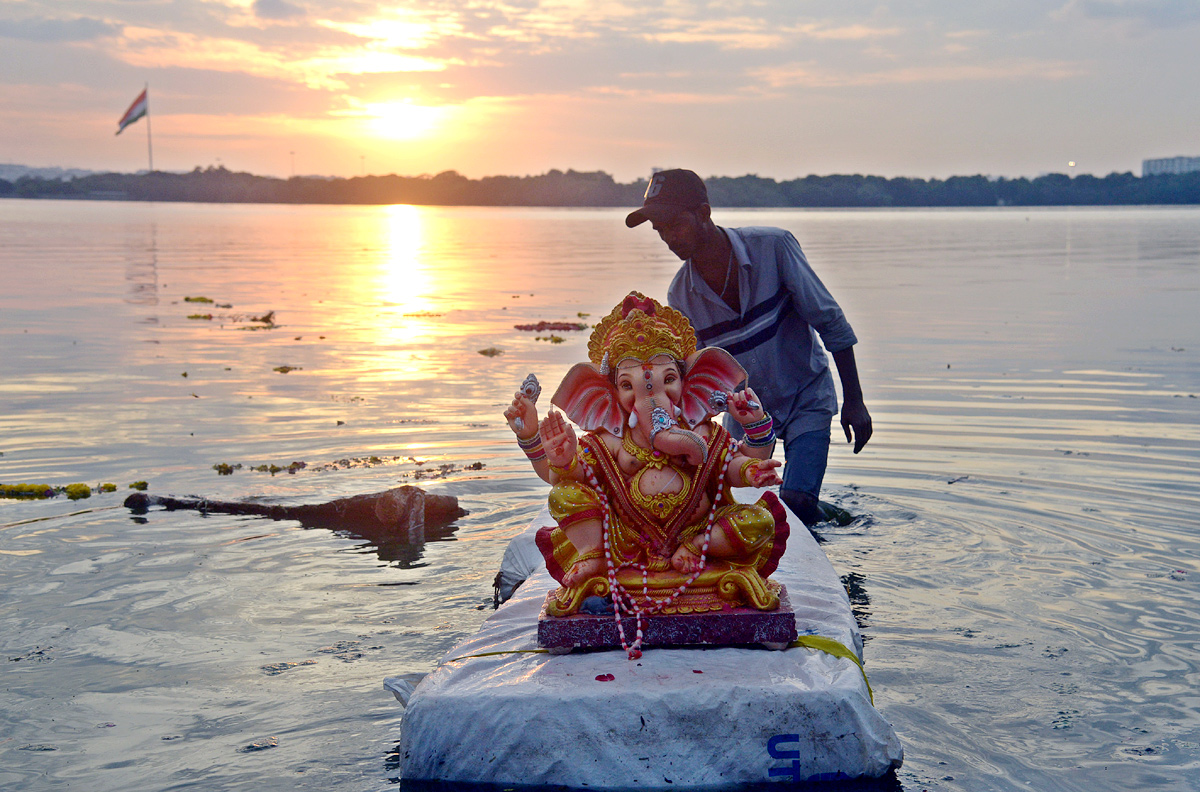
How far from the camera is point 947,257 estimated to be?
4156 centimetres

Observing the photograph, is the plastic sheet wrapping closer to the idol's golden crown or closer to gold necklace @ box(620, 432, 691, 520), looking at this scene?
gold necklace @ box(620, 432, 691, 520)

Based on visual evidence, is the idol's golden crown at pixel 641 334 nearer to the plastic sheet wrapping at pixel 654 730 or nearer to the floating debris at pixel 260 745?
the plastic sheet wrapping at pixel 654 730

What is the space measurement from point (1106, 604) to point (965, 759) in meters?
2.34

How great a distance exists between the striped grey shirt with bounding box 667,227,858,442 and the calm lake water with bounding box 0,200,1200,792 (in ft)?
3.96

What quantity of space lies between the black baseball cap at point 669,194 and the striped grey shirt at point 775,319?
55 cm

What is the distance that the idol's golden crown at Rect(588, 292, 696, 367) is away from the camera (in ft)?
16.2

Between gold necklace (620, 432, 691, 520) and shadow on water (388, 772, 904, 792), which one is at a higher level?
gold necklace (620, 432, 691, 520)

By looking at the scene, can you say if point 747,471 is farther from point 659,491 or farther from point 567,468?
point 567,468

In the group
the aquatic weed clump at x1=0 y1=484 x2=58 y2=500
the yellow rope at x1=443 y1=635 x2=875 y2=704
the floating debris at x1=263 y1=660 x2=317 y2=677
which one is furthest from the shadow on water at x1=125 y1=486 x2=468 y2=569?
the yellow rope at x1=443 y1=635 x2=875 y2=704

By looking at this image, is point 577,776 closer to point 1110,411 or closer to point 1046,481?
point 1046,481

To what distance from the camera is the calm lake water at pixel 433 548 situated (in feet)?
15.6

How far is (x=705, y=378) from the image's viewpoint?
504 cm

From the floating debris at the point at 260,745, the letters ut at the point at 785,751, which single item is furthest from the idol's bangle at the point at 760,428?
the floating debris at the point at 260,745

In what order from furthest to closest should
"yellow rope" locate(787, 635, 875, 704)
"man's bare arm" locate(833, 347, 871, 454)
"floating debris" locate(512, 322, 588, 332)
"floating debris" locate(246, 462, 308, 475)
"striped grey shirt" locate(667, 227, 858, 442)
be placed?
"floating debris" locate(512, 322, 588, 332), "floating debris" locate(246, 462, 308, 475), "man's bare arm" locate(833, 347, 871, 454), "striped grey shirt" locate(667, 227, 858, 442), "yellow rope" locate(787, 635, 875, 704)
